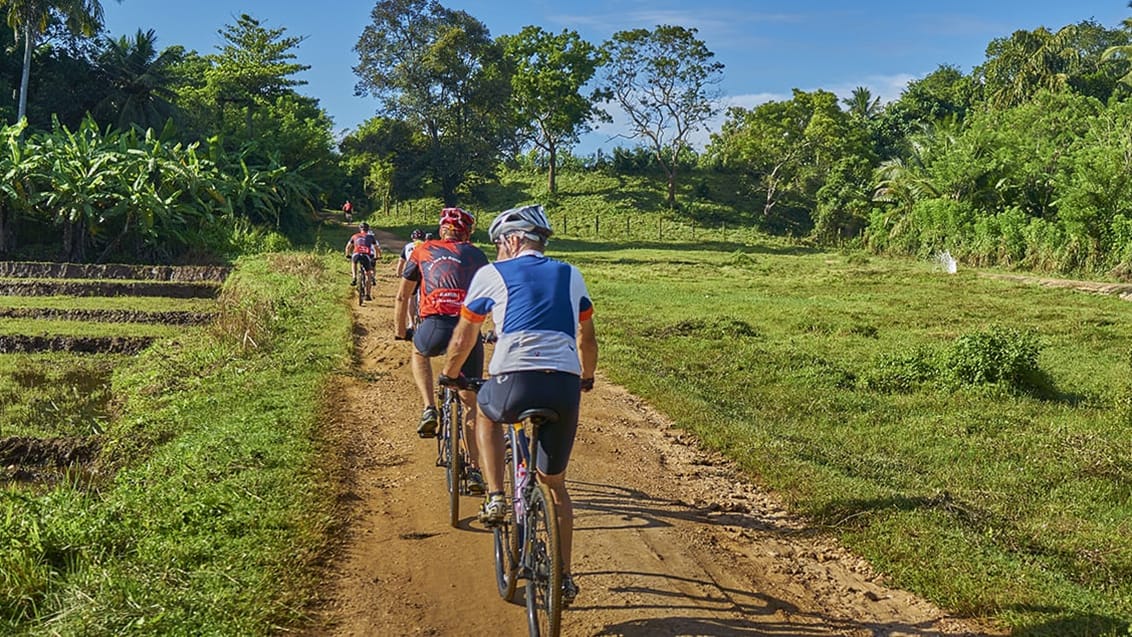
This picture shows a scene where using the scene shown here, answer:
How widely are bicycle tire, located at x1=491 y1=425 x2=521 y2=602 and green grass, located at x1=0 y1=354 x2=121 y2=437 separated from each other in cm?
789

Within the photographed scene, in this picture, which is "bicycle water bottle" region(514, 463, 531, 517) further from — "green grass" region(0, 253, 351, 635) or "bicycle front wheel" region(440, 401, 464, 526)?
"bicycle front wheel" region(440, 401, 464, 526)

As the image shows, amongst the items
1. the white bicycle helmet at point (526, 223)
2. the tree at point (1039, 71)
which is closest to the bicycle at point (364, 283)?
the white bicycle helmet at point (526, 223)

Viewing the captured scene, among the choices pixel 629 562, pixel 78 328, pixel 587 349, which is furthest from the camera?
pixel 78 328

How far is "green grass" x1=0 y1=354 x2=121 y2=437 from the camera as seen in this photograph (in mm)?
11648

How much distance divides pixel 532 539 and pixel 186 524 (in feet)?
8.80

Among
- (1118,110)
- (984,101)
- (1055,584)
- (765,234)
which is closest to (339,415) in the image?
(1055,584)

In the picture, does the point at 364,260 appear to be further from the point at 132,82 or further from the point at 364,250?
the point at 132,82

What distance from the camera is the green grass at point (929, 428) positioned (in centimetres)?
591

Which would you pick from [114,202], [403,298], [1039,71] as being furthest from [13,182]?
[1039,71]

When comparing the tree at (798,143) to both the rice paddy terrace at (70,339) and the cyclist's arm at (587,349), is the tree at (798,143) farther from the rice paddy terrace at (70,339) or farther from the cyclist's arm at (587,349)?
the cyclist's arm at (587,349)

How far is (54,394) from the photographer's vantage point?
1338 centimetres

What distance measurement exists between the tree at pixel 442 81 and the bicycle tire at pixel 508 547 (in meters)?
41.8

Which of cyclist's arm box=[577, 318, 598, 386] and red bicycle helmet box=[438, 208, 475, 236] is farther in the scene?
red bicycle helmet box=[438, 208, 475, 236]

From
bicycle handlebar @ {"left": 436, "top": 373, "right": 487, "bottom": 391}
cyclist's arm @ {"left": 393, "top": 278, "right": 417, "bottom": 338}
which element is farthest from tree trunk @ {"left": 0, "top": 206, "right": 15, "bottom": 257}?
bicycle handlebar @ {"left": 436, "top": 373, "right": 487, "bottom": 391}
